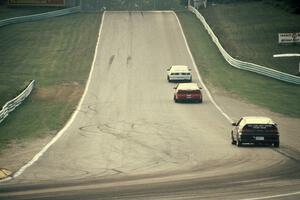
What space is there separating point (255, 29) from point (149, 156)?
65.2 metres

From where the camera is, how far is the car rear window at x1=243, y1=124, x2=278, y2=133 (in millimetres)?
38188

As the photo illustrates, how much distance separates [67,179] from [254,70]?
49589 millimetres

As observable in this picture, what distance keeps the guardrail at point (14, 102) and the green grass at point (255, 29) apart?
81.1ft

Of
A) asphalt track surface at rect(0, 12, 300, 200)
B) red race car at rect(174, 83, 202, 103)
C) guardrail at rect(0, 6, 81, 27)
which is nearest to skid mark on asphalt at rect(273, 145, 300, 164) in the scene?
asphalt track surface at rect(0, 12, 300, 200)

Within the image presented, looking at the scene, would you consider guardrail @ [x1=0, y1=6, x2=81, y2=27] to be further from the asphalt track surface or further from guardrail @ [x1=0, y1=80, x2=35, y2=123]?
guardrail @ [x1=0, y1=80, x2=35, y2=123]

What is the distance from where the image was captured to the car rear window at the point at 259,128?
1503 inches

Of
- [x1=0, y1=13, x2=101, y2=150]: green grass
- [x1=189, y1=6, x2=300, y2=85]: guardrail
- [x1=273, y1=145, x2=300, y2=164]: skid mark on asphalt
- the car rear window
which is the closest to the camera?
[x1=273, y1=145, x2=300, y2=164]: skid mark on asphalt

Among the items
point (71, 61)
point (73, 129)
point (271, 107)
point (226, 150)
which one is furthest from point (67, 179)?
point (71, 61)

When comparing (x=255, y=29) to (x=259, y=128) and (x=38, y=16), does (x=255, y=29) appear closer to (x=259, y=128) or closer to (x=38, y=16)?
(x=38, y=16)

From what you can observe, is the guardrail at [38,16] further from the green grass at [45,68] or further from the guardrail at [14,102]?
the guardrail at [14,102]

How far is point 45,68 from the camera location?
78.9 metres

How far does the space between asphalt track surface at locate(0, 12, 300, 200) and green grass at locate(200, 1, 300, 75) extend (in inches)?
417

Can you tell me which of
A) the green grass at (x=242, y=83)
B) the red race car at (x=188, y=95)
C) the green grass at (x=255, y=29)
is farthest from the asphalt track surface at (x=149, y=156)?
the green grass at (x=255, y=29)

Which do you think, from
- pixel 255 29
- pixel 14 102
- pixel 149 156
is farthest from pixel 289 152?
pixel 255 29
